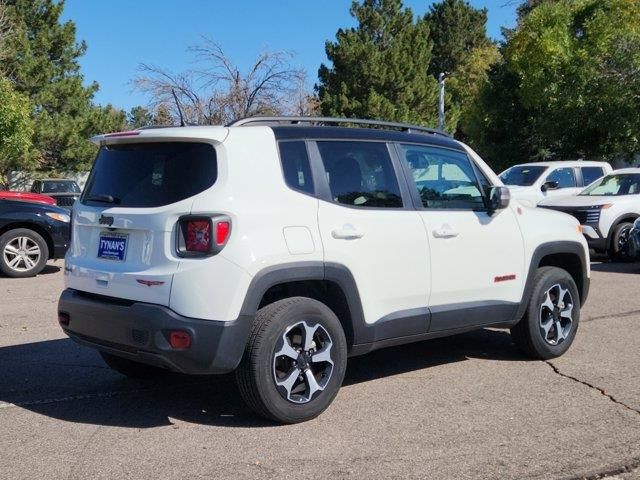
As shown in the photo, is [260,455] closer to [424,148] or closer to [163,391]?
[163,391]

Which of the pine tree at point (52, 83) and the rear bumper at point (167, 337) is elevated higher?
the pine tree at point (52, 83)

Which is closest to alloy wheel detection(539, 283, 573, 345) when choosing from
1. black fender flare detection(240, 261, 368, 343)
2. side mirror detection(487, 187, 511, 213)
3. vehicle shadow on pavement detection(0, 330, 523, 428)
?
vehicle shadow on pavement detection(0, 330, 523, 428)

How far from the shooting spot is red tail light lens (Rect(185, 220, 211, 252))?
4.29 m

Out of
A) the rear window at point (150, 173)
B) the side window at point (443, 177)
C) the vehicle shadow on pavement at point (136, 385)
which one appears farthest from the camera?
the side window at point (443, 177)

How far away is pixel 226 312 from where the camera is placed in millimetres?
4273

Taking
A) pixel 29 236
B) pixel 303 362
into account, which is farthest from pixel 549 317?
pixel 29 236

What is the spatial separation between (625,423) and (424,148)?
2364 mm

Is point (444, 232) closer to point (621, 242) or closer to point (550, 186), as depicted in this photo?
point (621, 242)

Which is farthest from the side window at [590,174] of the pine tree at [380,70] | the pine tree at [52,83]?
the pine tree at [52,83]

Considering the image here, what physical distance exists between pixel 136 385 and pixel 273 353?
167 centimetres

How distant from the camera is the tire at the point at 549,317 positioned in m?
6.09

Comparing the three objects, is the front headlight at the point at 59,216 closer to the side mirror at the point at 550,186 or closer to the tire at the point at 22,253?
the tire at the point at 22,253

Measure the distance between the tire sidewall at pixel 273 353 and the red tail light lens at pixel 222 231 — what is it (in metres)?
0.58

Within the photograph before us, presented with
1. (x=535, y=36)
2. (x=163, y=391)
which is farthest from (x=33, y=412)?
(x=535, y=36)
